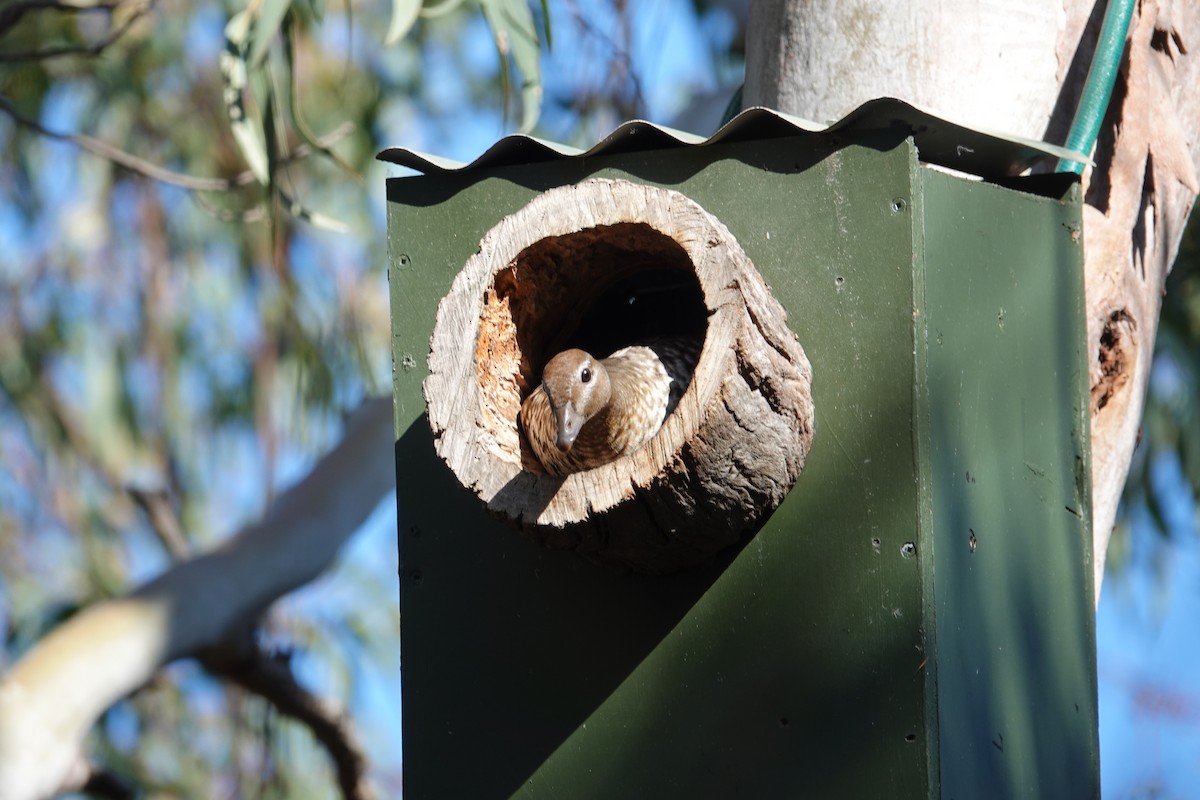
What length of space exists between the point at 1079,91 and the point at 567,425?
40.4 inches

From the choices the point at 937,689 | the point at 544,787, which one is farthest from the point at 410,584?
the point at 937,689

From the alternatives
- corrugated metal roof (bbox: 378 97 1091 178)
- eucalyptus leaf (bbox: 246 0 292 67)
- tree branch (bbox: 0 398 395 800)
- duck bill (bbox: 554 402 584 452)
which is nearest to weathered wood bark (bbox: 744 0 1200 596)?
corrugated metal roof (bbox: 378 97 1091 178)

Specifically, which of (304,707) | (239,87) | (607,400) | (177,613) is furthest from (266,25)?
(304,707)

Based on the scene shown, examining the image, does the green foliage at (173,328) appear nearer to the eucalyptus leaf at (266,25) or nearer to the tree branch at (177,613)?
the tree branch at (177,613)

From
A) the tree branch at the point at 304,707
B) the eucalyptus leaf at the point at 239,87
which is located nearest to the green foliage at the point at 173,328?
the tree branch at the point at 304,707

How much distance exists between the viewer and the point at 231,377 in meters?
6.07

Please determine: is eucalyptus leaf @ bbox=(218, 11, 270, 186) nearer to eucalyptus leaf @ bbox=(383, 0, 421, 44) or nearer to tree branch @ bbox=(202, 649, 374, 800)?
eucalyptus leaf @ bbox=(383, 0, 421, 44)

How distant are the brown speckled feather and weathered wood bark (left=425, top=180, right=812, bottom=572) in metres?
0.05

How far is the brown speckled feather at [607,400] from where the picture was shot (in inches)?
71.4

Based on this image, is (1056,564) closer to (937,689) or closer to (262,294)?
(937,689)

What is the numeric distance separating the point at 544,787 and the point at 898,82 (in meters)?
1.10

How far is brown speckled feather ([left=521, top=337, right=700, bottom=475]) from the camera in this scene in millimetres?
1812

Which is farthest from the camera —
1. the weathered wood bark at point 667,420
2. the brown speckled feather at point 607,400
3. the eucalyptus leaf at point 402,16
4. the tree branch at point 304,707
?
the tree branch at point 304,707

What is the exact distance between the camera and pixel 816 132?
1.84 m
